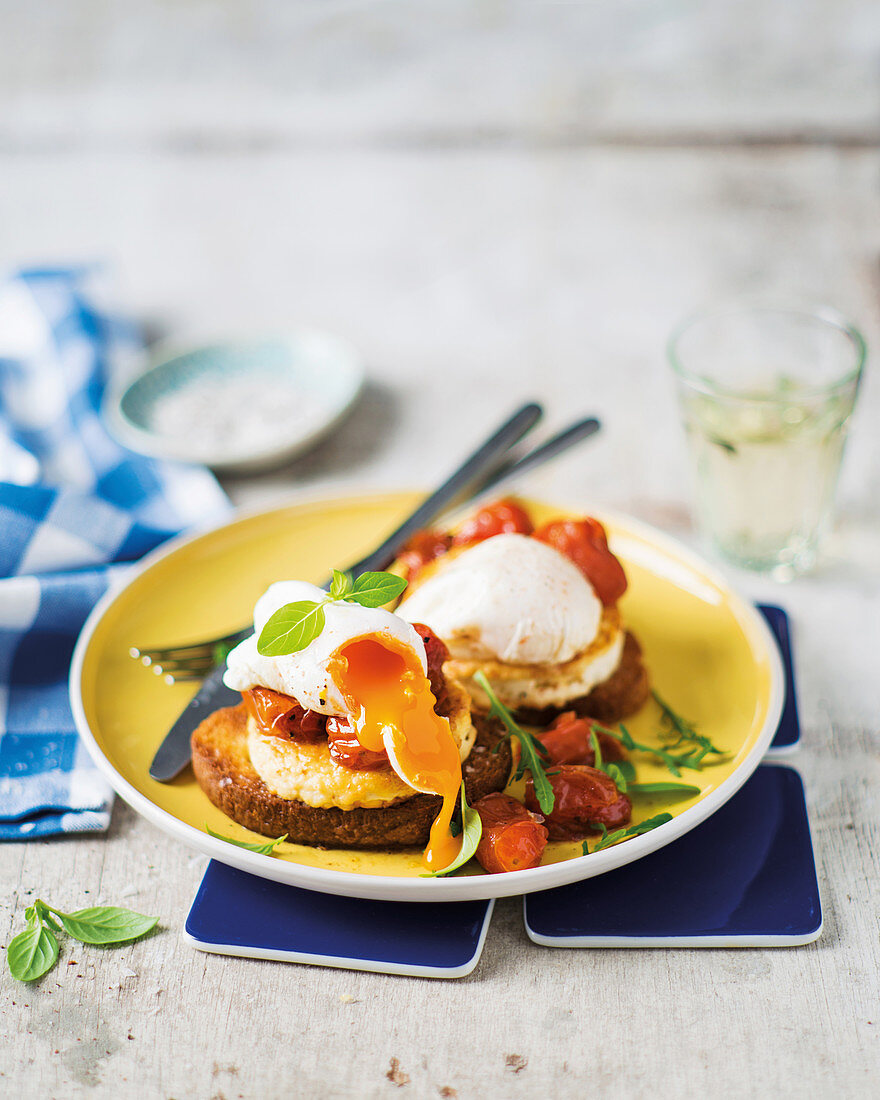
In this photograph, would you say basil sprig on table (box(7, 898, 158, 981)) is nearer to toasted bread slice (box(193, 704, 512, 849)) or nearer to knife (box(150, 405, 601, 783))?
toasted bread slice (box(193, 704, 512, 849))

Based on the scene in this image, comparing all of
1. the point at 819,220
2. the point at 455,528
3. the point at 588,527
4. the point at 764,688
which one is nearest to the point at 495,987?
the point at 764,688

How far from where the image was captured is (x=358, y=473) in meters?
4.06

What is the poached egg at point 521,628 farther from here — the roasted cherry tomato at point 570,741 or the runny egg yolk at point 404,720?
the runny egg yolk at point 404,720

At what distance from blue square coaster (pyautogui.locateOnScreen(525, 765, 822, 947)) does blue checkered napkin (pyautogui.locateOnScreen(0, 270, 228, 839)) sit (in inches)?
44.5

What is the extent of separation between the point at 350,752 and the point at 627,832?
595 millimetres

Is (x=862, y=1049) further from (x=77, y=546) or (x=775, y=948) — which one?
(x=77, y=546)

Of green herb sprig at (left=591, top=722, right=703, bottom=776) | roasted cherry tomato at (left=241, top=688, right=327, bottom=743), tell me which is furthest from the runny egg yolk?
green herb sprig at (left=591, top=722, right=703, bottom=776)

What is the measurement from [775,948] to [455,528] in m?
1.56

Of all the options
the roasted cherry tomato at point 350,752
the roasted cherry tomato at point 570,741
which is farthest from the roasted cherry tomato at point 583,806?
the roasted cherry tomato at point 350,752

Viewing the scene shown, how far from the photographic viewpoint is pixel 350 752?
7.19 ft

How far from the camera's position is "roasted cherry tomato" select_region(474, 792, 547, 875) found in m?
2.13

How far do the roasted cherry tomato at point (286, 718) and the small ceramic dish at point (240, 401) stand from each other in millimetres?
1709

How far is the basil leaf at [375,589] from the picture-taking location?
7.41 ft

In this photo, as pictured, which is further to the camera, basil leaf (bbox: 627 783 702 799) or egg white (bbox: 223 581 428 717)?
basil leaf (bbox: 627 783 702 799)
